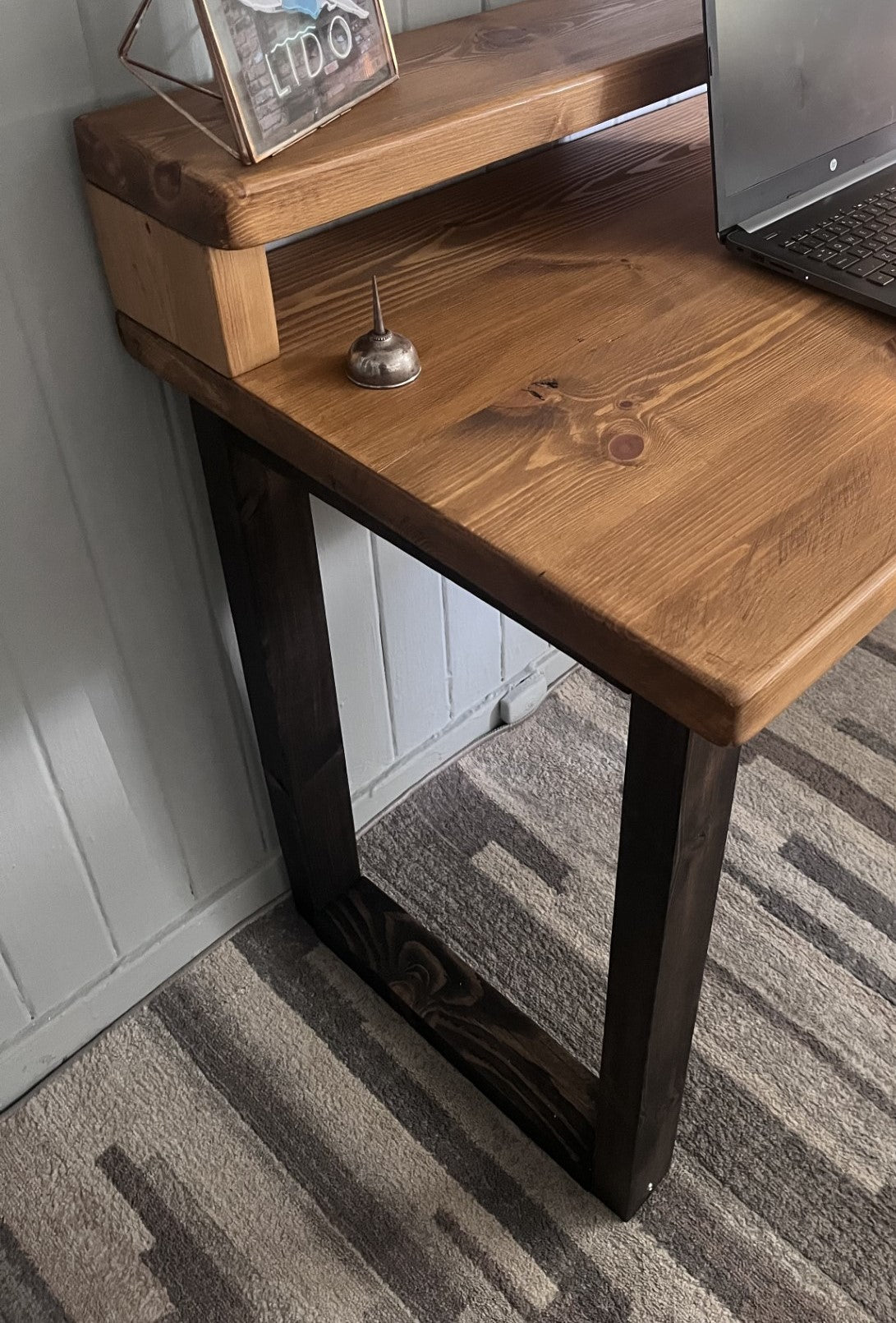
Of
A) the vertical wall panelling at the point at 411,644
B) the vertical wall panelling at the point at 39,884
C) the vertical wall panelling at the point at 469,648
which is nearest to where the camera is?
the vertical wall panelling at the point at 39,884

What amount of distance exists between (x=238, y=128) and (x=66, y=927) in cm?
84

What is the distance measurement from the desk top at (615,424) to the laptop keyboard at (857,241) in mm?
42

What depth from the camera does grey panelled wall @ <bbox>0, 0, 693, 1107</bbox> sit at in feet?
→ 2.60

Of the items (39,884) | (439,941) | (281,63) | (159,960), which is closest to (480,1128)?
(439,941)

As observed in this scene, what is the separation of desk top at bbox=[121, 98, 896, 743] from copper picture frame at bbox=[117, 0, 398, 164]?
0.49 ft

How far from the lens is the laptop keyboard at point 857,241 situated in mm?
867

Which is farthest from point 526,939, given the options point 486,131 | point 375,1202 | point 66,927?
point 486,131

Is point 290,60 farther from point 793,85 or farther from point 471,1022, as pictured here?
point 471,1022

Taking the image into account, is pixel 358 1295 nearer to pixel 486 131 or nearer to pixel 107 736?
pixel 107 736

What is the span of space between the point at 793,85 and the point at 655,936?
27.7 inches

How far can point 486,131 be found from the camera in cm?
80

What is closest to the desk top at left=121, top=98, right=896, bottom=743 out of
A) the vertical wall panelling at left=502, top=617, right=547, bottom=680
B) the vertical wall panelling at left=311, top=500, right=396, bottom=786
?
the vertical wall panelling at left=311, top=500, right=396, bottom=786

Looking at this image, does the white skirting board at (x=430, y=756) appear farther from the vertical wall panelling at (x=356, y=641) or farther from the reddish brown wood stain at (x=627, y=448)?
the reddish brown wood stain at (x=627, y=448)

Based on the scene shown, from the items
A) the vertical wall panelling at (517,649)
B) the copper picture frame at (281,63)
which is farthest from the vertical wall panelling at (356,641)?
the copper picture frame at (281,63)
